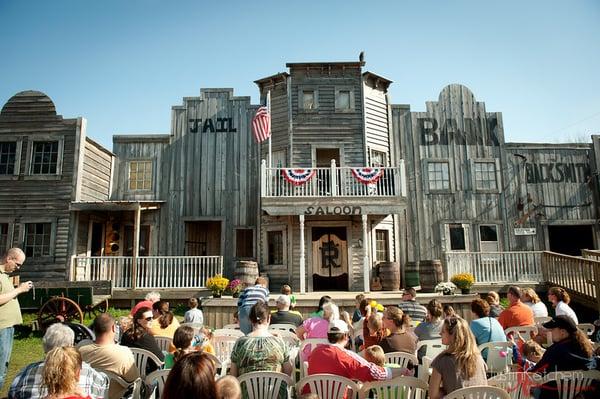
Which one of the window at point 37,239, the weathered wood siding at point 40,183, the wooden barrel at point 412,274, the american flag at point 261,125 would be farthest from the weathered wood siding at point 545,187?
the window at point 37,239

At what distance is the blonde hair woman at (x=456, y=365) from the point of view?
3229 millimetres

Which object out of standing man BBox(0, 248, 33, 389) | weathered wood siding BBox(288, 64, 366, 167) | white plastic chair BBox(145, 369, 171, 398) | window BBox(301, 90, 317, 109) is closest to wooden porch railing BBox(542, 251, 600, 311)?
weathered wood siding BBox(288, 64, 366, 167)

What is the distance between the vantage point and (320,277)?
14.4 metres

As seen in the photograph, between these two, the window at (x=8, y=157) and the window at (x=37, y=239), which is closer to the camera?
the window at (x=37, y=239)

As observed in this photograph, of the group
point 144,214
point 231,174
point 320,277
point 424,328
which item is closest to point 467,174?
point 320,277

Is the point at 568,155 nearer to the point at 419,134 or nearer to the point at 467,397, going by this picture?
the point at 419,134

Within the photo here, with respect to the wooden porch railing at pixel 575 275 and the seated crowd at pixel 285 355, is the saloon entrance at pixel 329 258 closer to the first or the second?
the wooden porch railing at pixel 575 275

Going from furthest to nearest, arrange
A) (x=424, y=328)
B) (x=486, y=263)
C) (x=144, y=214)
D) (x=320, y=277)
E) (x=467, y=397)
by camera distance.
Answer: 1. (x=144, y=214)
2. (x=320, y=277)
3. (x=486, y=263)
4. (x=424, y=328)
5. (x=467, y=397)

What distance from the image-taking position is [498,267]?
13219mm

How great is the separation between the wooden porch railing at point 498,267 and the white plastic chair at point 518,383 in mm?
9952

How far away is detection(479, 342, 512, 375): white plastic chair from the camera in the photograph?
481cm

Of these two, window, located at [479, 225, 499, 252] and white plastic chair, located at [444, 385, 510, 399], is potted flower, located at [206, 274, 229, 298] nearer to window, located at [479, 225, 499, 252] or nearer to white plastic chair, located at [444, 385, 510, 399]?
white plastic chair, located at [444, 385, 510, 399]

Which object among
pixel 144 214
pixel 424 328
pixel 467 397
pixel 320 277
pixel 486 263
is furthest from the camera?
pixel 144 214

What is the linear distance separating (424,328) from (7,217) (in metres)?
15.1
